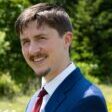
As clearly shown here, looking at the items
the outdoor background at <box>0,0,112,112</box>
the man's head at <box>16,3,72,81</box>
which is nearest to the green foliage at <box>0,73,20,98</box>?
the outdoor background at <box>0,0,112,112</box>

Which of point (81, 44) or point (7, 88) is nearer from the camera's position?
point (7, 88)

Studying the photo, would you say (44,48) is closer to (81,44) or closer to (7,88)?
(7,88)

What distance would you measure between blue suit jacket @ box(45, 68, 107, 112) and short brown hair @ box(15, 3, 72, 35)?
24 cm

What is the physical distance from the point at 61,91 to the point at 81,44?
61.6 ft

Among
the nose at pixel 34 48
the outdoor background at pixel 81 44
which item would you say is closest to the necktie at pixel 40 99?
the nose at pixel 34 48

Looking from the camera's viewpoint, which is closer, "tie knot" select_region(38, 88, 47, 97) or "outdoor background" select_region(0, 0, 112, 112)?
"tie knot" select_region(38, 88, 47, 97)

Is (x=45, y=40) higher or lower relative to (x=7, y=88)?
higher

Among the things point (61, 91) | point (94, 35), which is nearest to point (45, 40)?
point (61, 91)

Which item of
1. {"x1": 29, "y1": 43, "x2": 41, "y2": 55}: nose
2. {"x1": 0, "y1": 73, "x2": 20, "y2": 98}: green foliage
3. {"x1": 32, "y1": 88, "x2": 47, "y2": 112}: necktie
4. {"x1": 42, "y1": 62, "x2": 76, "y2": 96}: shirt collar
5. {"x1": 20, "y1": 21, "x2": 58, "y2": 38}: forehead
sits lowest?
{"x1": 0, "y1": 73, "x2": 20, "y2": 98}: green foliage

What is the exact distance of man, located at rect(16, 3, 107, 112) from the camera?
102 inches

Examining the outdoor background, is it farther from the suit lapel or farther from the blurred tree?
the suit lapel

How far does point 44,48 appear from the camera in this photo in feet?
8.68

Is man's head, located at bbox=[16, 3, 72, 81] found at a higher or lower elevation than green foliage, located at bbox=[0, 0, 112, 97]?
higher

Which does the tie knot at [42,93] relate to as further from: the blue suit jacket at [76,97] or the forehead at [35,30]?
the forehead at [35,30]
